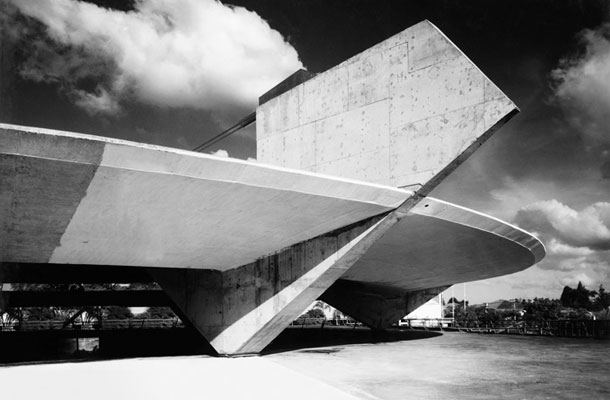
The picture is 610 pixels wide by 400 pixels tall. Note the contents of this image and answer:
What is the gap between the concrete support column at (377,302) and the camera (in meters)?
31.3

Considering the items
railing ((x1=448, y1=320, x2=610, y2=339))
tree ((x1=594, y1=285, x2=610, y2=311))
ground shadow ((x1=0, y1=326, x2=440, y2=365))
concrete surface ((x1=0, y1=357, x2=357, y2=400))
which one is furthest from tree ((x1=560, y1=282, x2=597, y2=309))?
concrete surface ((x1=0, y1=357, x2=357, y2=400))

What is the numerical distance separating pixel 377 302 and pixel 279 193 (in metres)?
21.6

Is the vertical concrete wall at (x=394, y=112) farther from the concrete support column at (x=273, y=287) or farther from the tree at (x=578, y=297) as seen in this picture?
the tree at (x=578, y=297)

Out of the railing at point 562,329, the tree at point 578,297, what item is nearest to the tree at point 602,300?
the tree at point 578,297

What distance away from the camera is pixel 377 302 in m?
31.9

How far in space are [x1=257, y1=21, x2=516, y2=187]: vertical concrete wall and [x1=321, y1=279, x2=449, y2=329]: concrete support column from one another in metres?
16.3

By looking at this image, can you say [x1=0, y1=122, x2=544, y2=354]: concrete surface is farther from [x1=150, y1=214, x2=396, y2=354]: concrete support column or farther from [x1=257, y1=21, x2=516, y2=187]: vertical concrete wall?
[x1=257, y1=21, x2=516, y2=187]: vertical concrete wall

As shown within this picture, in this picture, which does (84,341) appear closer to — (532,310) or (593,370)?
(593,370)

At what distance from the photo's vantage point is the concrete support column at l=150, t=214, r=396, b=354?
14.8 metres

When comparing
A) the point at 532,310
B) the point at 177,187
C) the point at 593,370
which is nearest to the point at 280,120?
the point at 177,187

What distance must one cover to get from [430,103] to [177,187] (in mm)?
6919

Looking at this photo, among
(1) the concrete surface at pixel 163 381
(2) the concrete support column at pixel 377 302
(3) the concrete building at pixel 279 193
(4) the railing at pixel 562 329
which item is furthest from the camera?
(2) the concrete support column at pixel 377 302

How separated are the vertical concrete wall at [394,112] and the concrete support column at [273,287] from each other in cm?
188

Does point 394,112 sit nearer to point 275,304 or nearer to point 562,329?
point 275,304
